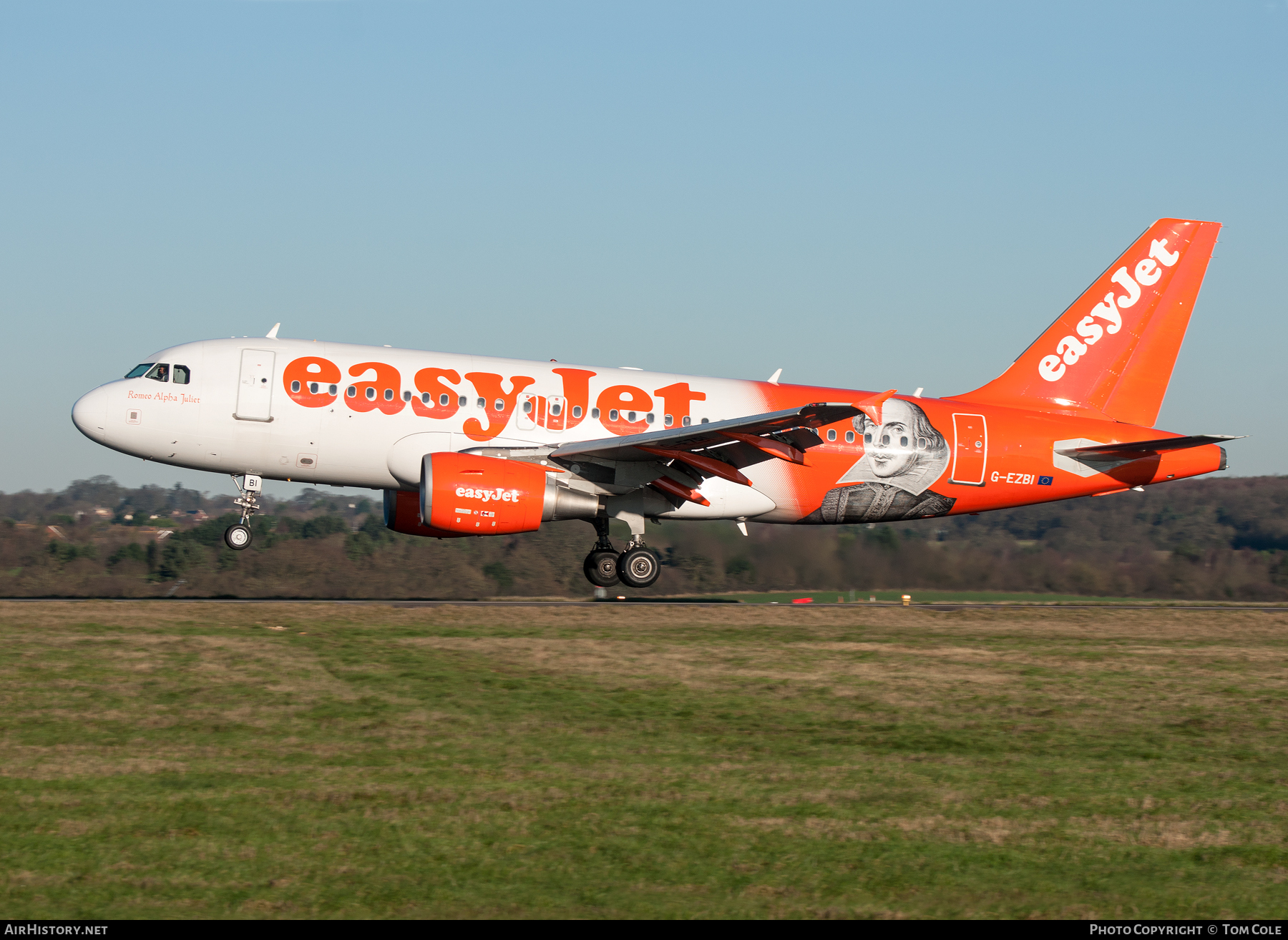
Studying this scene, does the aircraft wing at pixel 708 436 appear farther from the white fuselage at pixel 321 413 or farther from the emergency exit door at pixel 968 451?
the emergency exit door at pixel 968 451

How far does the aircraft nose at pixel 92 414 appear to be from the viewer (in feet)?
75.9

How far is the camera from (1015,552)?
33.8 metres

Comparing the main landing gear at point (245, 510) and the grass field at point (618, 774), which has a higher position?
the main landing gear at point (245, 510)

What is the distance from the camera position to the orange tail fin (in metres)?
26.9

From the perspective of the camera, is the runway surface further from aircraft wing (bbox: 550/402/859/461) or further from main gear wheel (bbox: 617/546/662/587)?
aircraft wing (bbox: 550/402/859/461)

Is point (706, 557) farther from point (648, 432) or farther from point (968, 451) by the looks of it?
point (968, 451)

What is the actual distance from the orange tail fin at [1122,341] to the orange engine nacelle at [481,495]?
1055cm

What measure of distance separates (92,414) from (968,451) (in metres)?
17.8

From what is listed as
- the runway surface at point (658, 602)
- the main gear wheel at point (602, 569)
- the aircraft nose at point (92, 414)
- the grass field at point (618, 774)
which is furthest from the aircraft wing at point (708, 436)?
the aircraft nose at point (92, 414)

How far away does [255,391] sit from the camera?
75.5 ft

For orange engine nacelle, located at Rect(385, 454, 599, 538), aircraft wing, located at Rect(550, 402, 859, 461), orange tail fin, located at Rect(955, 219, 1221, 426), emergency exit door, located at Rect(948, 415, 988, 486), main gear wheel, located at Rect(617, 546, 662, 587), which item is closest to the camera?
aircraft wing, located at Rect(550, 402, 859, 461)

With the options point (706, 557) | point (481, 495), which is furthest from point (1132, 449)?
point (481, 495)

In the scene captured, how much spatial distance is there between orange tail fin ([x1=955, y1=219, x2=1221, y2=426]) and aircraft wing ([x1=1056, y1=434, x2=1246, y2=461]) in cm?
121

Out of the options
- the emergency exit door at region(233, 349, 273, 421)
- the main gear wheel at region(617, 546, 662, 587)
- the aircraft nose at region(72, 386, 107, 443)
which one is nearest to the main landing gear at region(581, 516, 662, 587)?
the main gear wheel at region(617, 546, 662, 587)
